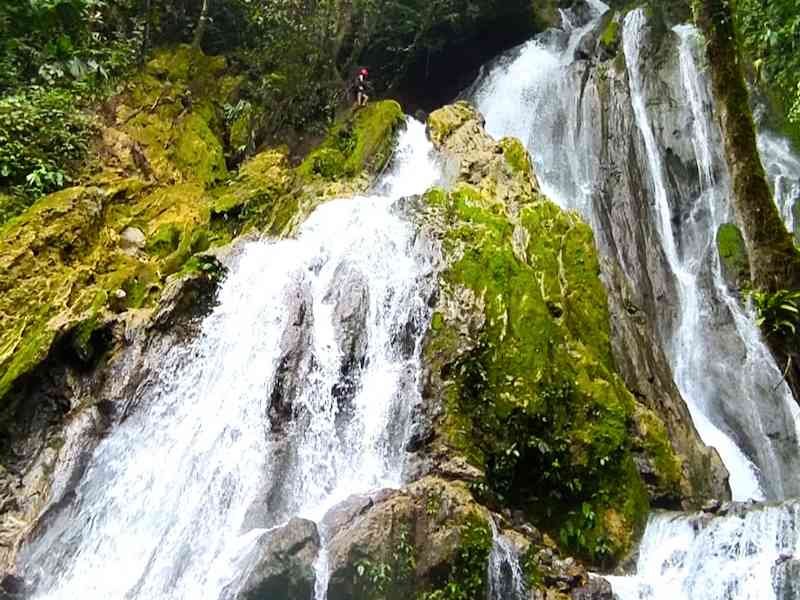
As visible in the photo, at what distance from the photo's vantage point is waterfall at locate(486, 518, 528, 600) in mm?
7648

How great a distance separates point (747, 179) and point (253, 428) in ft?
22.0

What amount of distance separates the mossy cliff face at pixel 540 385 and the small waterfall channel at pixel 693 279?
31.6 inches

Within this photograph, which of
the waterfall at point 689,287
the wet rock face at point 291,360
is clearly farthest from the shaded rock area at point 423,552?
the waterfall at point 689,287

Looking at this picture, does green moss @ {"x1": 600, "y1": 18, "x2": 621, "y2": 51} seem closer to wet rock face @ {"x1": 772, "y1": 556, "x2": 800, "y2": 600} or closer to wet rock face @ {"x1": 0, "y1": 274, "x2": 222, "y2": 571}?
wet rock face @ {"x1": 0, "y1": 274, "x2": 222, "y2": 571}

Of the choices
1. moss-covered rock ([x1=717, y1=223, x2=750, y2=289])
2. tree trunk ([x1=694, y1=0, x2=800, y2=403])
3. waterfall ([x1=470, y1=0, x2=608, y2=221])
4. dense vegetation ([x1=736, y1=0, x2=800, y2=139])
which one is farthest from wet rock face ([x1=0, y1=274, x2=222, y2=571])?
moss-covered rock ([x1=717, y1=223, x2=750, y2=289])

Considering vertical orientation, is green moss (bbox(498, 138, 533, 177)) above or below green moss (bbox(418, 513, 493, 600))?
above

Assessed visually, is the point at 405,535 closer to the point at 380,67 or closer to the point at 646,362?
the point at 646,362

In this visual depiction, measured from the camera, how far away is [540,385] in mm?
9633

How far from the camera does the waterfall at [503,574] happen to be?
7.65 metres

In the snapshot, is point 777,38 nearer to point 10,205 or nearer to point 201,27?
point 10,205

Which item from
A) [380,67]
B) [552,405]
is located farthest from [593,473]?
[380,67]

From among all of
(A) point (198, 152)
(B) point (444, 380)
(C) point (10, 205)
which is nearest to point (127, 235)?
(C) point (10, 205)

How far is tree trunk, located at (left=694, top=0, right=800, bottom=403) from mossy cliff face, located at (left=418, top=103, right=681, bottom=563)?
4790 mm

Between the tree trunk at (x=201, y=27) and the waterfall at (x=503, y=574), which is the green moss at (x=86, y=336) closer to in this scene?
the waterfall at (x=503, y=574)
